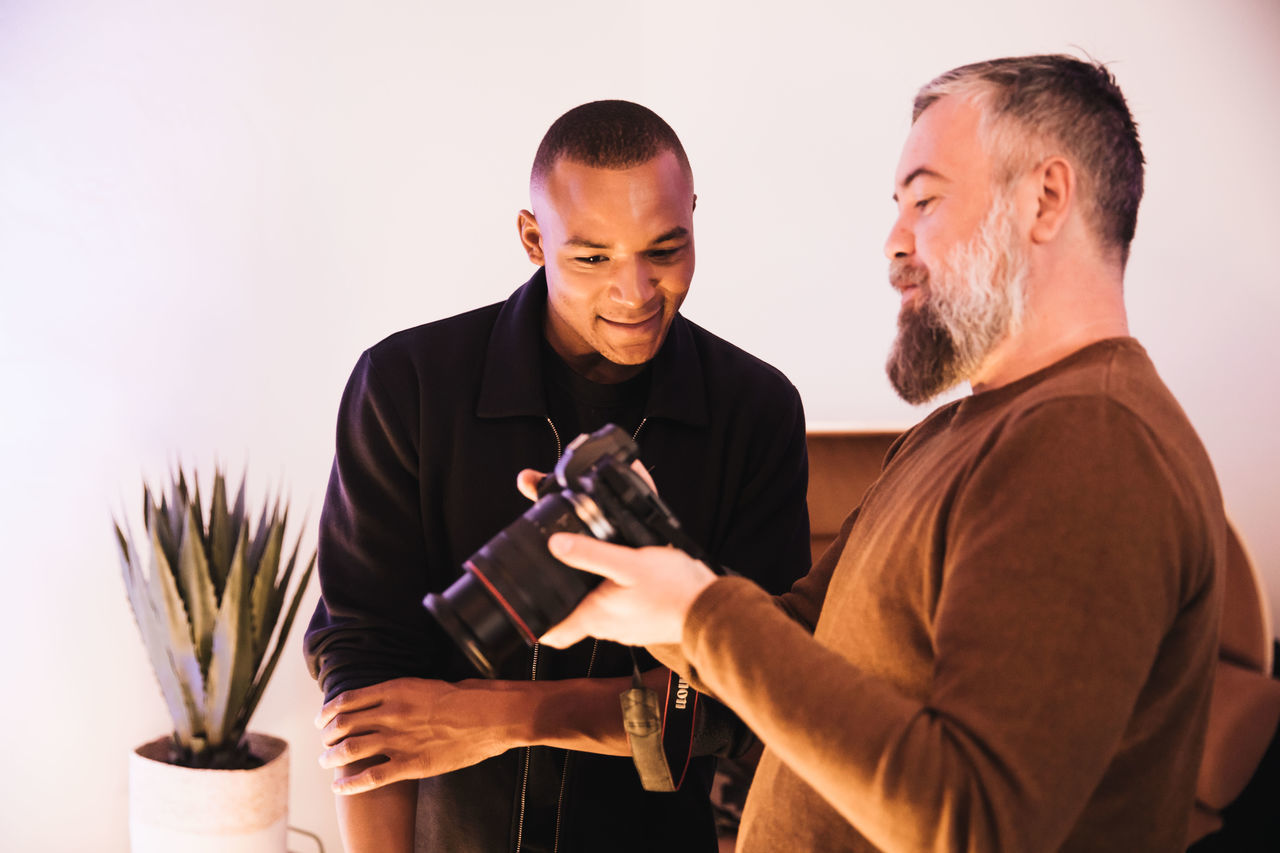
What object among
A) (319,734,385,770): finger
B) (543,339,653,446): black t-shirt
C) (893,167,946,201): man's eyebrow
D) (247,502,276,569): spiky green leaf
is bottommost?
(247,502,276,569): spiky green leaf

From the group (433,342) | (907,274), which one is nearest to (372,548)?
(433,342)

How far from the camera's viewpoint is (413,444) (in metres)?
1.25

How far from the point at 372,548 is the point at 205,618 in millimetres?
800

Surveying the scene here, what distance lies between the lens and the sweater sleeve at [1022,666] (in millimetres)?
581

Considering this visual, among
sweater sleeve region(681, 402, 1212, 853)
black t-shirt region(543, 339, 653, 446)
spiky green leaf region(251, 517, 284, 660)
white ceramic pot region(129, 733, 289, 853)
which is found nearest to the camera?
sweater sleeve region(681, 402, 1212, 853)

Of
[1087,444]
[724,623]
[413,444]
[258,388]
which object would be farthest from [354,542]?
[258,388]

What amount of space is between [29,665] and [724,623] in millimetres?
2087

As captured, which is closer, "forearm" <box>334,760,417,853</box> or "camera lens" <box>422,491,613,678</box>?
"camera lens" <box>422,491,613,678</box>

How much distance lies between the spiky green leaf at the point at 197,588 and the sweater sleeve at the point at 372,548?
2.19 ft

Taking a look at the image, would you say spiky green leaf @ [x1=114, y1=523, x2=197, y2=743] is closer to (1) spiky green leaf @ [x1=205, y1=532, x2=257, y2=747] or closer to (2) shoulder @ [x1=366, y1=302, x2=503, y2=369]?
(1) spiky green leaf @ [x1=205, y1=532, x2=257, y2=747]

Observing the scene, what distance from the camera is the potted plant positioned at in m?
1.76

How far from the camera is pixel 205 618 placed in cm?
182

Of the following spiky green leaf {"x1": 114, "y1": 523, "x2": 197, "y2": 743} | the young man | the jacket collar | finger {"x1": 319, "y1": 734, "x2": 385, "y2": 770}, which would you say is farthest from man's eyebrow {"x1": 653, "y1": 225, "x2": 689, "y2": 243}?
spiky green leaf {"x1": 114, "y1": 523, "x2": 197, "y2": 743}

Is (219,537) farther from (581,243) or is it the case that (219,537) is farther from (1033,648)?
(1033,648)
